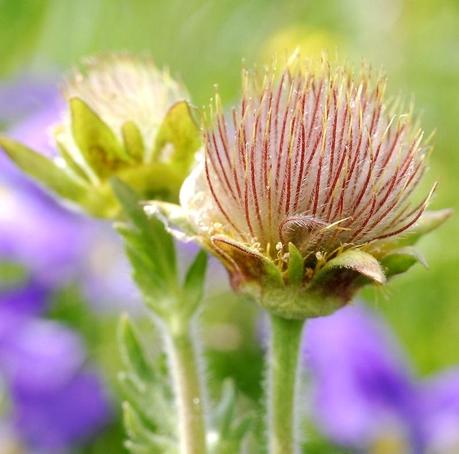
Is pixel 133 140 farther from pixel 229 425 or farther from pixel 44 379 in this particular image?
pixel 44 379

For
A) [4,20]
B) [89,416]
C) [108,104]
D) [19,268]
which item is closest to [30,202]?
[19,268]

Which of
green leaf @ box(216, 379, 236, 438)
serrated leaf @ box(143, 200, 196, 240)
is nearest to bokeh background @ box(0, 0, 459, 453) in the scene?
green leaf @ box(216, 379, 236, 438)

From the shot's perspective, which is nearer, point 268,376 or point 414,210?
point 414,210

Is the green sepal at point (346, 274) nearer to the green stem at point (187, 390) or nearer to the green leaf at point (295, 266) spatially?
the green leaf at point (295, 266)

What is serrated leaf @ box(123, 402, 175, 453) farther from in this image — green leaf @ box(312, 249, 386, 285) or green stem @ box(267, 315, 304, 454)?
green leaf @ box(312, 249, 386, 285)

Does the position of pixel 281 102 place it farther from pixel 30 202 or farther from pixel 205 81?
pixel 205 81

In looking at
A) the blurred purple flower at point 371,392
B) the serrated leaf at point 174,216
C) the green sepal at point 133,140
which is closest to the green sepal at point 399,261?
the serrated leaf at point 174,216
